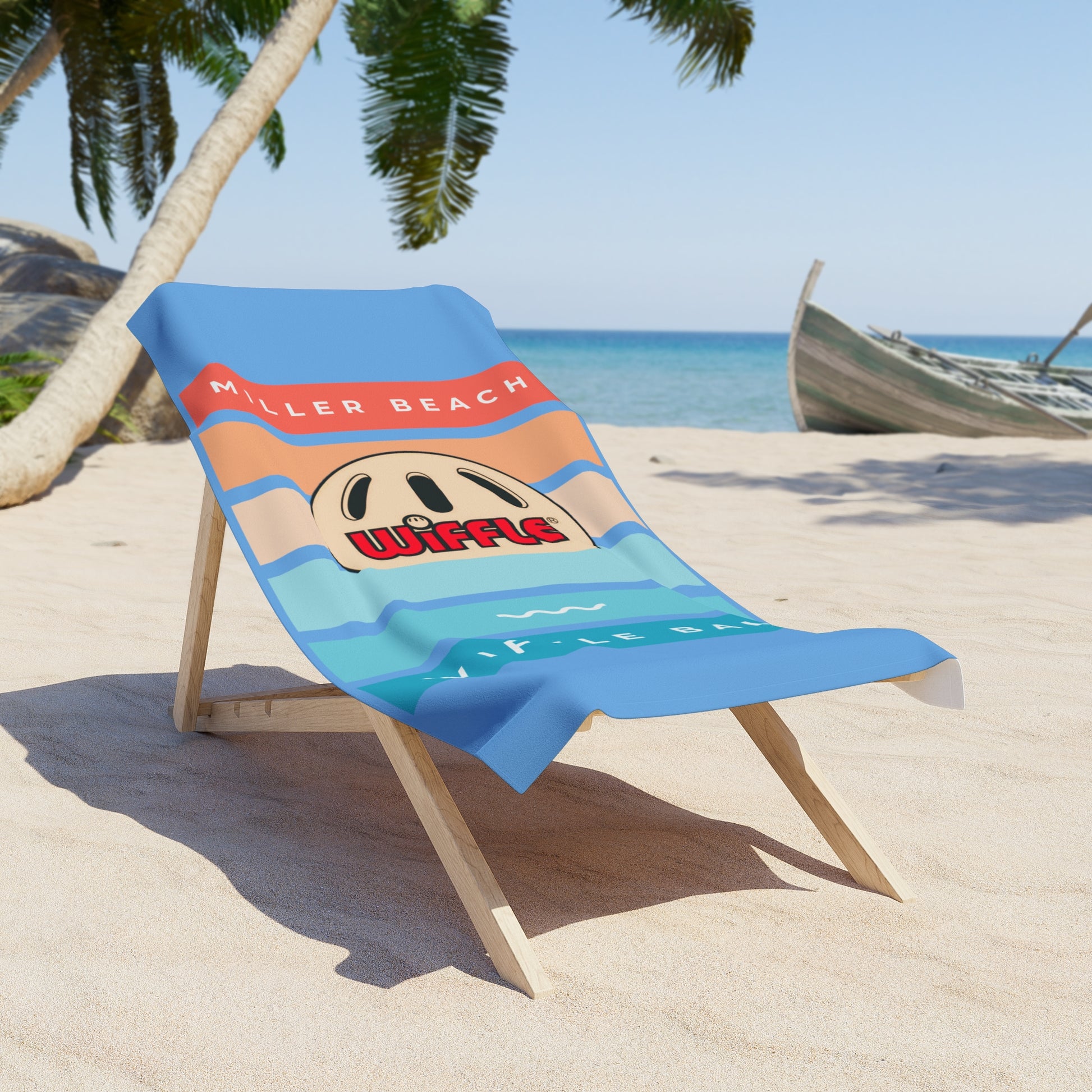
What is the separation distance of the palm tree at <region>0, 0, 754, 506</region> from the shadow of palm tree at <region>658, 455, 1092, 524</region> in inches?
135

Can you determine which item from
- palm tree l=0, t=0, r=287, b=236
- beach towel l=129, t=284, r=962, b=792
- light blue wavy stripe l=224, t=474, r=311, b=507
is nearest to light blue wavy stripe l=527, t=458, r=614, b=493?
beach towel l=129, t=284, r=962, b=792

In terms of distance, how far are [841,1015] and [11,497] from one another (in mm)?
5121

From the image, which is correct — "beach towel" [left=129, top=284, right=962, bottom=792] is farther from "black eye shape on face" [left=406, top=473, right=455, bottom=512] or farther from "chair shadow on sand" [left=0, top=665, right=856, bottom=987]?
"chair shadow on sand" [left=0, top=665, right=856, bottom=987]

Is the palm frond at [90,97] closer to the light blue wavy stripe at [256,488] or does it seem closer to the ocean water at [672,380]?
the ocean water at [672,380]

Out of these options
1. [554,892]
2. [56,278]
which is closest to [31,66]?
[56,278]

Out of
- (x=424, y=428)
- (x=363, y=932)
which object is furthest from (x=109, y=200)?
(x=363, y=932)

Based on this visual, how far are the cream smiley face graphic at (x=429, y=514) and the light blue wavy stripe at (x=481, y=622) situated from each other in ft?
0.73

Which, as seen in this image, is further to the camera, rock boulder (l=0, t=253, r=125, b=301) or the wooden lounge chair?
rock boulder (l=0, t=253, r=125, b=301)

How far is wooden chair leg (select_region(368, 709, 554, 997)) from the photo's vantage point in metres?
1.61

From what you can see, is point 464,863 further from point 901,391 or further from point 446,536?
point 901,391

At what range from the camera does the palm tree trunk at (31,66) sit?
9.89 metres

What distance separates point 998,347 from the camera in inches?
2879

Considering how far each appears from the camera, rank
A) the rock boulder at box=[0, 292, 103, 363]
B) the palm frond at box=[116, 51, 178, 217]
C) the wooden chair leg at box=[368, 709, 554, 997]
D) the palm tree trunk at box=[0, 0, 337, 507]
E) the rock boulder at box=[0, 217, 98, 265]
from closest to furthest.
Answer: the wooden chair leg at box=[368, 709, 554, 997], the palm tree trunk at box=[0, 0, 337, 507], the rock boulder at box=[0, 292, 103, 363], the palm frond at box=[116, 51, 178, 217], the rock boulder at box=[0, 217, 98, 265]

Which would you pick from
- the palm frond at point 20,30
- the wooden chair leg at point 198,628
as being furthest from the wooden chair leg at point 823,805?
the palm frond at point 20,30
